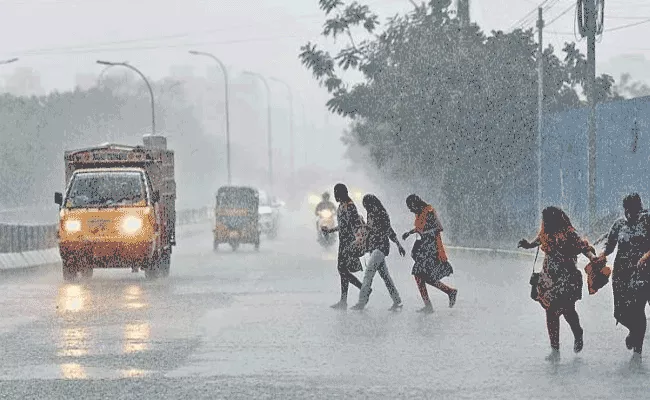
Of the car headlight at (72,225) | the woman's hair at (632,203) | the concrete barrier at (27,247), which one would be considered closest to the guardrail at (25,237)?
the concrete barrier at (27,247)

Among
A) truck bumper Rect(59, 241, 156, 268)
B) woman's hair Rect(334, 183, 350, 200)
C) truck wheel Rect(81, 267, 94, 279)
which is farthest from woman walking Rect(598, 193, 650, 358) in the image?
truck wheel Rect(81, 267, 94, 279)

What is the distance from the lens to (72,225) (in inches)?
1037

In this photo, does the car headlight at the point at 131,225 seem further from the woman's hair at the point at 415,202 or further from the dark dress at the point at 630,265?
the dark dress at the point at 630,265

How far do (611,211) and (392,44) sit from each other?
1646cm

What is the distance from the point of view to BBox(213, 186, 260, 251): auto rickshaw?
4119cm

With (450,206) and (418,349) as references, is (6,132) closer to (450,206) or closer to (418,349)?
(450,206)

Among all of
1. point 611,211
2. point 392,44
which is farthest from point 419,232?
point 392,44

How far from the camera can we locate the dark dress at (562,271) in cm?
1358

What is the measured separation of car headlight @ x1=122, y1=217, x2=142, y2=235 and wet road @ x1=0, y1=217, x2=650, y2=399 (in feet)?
3.68

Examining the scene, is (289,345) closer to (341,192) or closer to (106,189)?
(341,192)

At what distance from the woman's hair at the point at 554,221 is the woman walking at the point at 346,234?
20.4 ft

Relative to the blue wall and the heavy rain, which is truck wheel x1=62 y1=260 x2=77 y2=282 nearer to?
the heavy rain

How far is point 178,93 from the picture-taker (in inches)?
7170

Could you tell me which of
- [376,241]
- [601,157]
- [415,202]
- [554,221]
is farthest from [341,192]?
[601,157]
